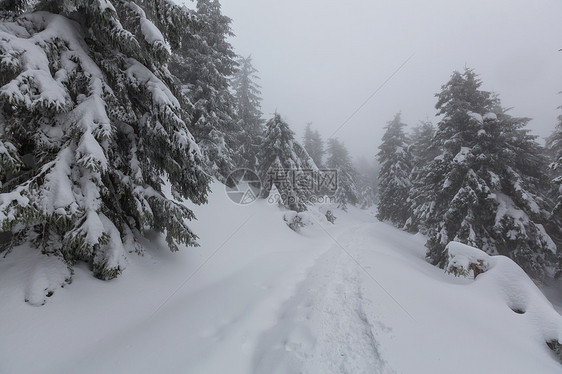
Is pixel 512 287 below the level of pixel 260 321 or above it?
above

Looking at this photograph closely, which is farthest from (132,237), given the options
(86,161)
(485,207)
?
(485,207)


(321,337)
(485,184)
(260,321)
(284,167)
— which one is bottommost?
(260,321)

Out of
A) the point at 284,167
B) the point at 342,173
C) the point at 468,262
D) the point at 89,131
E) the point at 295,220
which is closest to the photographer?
the point at 89,131

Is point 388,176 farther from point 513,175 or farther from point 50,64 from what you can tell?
point 50,64

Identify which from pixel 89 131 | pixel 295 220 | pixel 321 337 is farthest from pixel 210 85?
pixel 321 337

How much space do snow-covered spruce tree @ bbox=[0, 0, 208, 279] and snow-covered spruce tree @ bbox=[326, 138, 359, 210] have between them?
31459 millimetres

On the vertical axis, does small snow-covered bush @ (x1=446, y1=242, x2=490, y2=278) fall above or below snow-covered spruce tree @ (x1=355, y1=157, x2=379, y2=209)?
above

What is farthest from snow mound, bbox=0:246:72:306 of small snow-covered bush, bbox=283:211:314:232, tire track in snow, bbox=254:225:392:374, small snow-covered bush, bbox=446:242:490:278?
Answer: small snow-covered bush, bbox=283:211:314:232

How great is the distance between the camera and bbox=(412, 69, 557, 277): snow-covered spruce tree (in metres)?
11.4

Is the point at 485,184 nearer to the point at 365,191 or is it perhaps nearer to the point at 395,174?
the point at 395,174

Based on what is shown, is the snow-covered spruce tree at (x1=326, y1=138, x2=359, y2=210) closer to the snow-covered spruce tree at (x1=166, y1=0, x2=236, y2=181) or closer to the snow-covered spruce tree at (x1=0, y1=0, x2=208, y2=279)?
the snow-covered spruce tree at (x1=166, y1=0, x2=236, y2=181)

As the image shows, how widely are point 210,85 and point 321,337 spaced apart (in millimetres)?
15525

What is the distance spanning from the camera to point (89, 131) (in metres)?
4.45

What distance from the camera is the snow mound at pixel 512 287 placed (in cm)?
502
